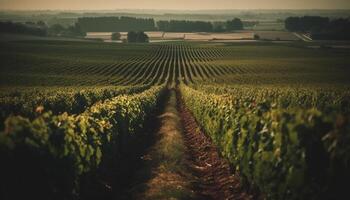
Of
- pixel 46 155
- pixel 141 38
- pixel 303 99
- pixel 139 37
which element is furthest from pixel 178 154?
pixel 139 37

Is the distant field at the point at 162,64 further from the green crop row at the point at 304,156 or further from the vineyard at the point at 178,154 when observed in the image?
the green crop row at the point at 304,156

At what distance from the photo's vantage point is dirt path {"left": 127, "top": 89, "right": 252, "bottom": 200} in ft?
33.6

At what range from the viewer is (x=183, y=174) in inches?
479

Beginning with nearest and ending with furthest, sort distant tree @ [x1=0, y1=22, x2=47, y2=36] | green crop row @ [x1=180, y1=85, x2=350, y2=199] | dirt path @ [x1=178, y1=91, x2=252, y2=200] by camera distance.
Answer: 1. green crop row @ [x1=180, y1=85, x2=350, y2=199]
2. dirt path @ [x1=178, y1=91, x2=252, y2=200]
3. distant tree @ [x1=0, y1=22, x2=47, y2=36]

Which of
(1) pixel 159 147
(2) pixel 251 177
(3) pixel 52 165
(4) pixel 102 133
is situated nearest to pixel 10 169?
(3) pixel 52 165

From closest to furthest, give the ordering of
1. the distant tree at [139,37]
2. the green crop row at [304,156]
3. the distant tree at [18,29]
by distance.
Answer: the green crop row at [304,156] < the distant tree at [18,29] < the distant tree at [139,37]

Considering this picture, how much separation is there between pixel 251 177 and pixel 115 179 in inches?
163

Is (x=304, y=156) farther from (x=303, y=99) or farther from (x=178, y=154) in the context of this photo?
(x=303, y=99)

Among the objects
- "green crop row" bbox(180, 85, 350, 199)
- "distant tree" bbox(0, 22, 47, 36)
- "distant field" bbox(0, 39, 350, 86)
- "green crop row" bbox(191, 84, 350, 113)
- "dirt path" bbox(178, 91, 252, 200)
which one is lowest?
"distant field" bbox(0, 39, 350, 86)

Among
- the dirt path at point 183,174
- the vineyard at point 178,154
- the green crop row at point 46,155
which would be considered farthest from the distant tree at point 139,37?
the green crop row at point 46,155

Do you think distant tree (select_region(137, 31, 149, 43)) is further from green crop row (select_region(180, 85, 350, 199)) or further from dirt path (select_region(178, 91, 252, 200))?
green crop row (select_region(180, 85, 350, 199))

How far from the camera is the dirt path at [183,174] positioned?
10250 mm

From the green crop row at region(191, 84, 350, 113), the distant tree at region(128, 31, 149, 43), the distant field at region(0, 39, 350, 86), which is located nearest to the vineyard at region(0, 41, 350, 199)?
the green crop row at region(191, 84, 350, 113)

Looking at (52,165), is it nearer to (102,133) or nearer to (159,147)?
(102,133)
